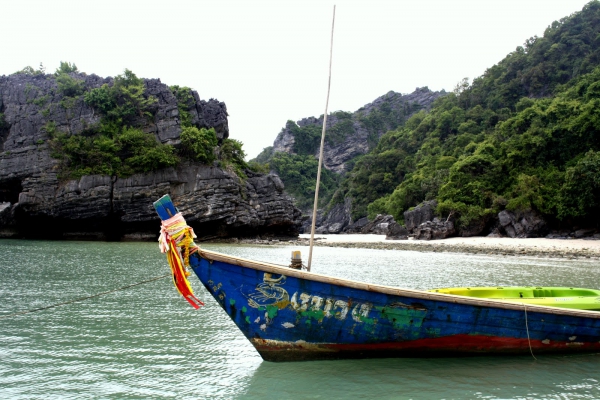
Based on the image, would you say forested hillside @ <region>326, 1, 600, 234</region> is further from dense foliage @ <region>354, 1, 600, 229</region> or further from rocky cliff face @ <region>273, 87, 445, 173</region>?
rocky cliff face @ <region>273, 87, 445, 173</region>

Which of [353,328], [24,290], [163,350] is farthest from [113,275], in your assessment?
[353,328]

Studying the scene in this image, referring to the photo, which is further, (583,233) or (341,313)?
(583,233)

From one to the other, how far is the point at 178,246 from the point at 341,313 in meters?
2.30

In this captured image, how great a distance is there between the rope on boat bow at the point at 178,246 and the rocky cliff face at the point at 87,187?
33349mm

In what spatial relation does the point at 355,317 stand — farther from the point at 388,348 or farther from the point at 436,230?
the point at 436,230

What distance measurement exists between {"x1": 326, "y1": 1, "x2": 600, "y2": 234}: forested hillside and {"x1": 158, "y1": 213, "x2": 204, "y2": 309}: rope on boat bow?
33456 mm

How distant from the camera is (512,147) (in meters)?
40.4

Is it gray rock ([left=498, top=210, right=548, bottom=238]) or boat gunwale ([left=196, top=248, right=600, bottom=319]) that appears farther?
gray rock ([left=498, top=210, right=548, bottom=238])

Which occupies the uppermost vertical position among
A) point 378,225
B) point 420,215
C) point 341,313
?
point 420,215

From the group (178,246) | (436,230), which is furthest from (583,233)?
(178,246)

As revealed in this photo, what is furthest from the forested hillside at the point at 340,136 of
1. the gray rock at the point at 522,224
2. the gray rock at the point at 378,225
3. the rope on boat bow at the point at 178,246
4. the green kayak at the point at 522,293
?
the rope on boat bow at the point at 178,246

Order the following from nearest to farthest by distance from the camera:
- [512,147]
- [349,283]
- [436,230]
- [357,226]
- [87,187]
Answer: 1. [349,283]
2. [87,187]
3. [436,230]
4. [512,147]
5. [357,226]

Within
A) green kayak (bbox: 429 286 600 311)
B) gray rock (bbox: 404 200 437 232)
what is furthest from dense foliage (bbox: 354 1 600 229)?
green kayak (bbox: 429 286 600 311)

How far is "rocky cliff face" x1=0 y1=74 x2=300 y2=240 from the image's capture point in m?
36.6
